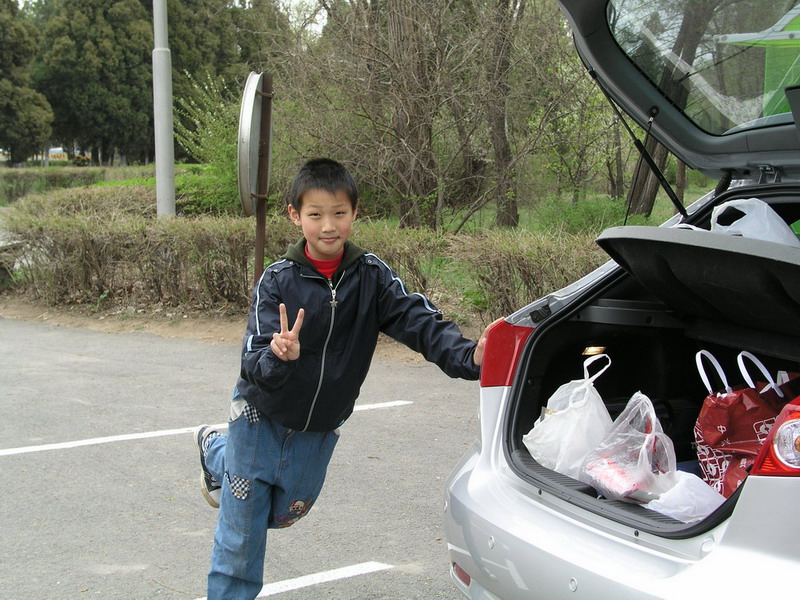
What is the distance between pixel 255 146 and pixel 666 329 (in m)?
2.25

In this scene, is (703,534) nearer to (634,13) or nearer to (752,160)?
(752,160)

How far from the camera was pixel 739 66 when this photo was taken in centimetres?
308

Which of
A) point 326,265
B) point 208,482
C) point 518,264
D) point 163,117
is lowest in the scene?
point 208,482

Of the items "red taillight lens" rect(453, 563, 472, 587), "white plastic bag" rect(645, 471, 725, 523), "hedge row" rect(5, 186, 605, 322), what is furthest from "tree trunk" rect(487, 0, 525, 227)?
"white plastic bag" rect(645, 471, 725, 523)

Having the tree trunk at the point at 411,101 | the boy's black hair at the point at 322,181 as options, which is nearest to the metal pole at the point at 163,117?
the tree trunk at the point at 411,101

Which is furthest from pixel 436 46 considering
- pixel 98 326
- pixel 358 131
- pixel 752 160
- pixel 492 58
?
pixel 752 160

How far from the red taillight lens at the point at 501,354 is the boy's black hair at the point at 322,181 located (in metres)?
0.70

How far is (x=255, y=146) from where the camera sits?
4379mm

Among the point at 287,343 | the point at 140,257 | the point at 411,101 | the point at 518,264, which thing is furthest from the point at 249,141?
the point at 411,101

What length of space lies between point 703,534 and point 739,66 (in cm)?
184

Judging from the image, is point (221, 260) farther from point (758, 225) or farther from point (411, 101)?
point (758, 225)

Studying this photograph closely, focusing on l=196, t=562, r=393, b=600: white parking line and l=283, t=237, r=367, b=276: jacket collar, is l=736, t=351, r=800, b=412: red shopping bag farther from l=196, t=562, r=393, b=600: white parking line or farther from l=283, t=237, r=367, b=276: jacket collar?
l=196, t=562, r=393, b=600: white parking line

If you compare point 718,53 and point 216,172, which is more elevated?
point 718,53

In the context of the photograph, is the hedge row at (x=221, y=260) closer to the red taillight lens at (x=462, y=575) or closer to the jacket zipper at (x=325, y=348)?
the jacket zipper at (x=325, y=348)
